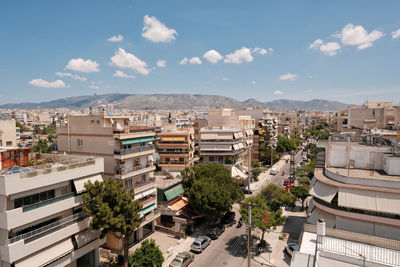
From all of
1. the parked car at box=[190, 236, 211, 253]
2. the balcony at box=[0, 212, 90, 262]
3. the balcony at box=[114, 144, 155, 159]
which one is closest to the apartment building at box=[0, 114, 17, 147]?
the balcony at box=[114, 144, 155, 159]

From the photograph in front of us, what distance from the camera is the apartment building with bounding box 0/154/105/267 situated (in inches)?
565

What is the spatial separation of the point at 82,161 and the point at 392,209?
2317 cm

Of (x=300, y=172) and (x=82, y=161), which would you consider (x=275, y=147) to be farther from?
(x=82, y=161)

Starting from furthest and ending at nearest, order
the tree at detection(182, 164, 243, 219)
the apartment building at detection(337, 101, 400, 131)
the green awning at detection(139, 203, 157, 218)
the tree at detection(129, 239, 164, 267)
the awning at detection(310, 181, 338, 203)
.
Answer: the apartment building at detection(337, 101, 400, 131) → the tree at detection(182, 164, 243, 219) → the green awning at detection(139, 203, 157, 218) → the awning at detection(310, 181, 338, 203) → the tree at detection(129, 239, 164, 267)

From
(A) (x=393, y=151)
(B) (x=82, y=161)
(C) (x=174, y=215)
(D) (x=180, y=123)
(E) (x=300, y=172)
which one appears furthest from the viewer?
(D) (x=180, y=123)

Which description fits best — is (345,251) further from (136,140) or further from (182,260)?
(136,140)

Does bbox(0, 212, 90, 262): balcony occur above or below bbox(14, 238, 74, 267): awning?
above

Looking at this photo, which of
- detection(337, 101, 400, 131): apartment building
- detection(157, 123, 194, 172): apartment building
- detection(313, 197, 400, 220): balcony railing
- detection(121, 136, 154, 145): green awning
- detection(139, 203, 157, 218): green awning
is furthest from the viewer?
detection(337, 101, 400, 131): apartment building

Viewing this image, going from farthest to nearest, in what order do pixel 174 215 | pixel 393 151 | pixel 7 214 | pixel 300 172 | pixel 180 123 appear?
pixel 180 123
pixel 300 172
pixel 174 215
pixel 393 151
pixel 7 214

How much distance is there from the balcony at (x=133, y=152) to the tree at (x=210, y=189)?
6.18 m

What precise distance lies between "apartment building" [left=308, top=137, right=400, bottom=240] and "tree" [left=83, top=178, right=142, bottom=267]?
14.9 meters

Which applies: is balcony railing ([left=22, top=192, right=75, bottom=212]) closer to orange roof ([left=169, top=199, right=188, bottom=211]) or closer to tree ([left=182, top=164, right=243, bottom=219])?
tree ([left=182, top=164, right=243, bottom=219])

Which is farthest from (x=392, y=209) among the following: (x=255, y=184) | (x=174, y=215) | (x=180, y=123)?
(x=180, y=123)

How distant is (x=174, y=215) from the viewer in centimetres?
2827
